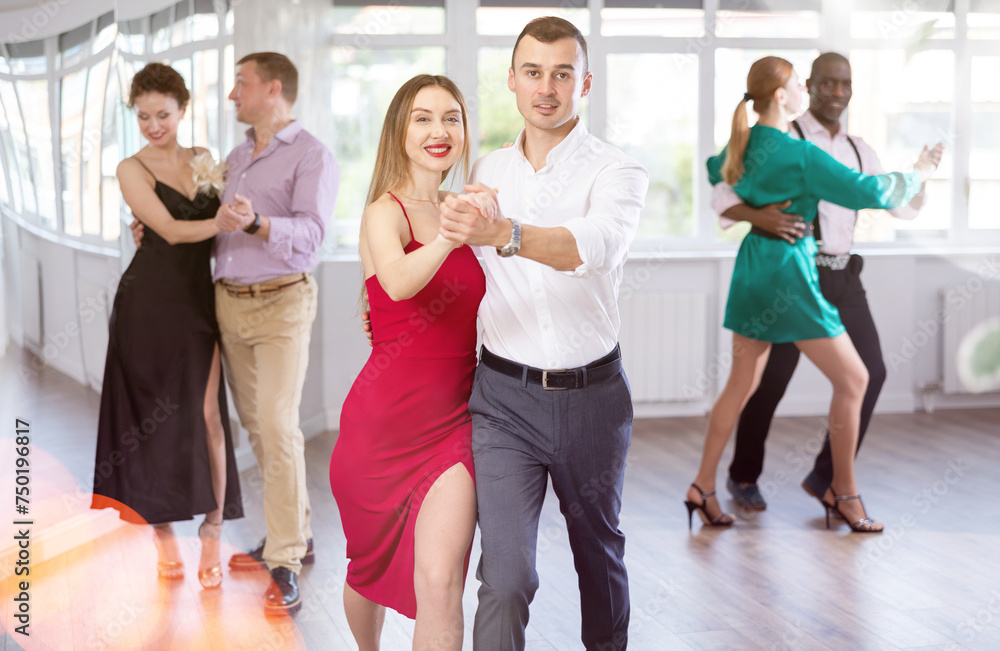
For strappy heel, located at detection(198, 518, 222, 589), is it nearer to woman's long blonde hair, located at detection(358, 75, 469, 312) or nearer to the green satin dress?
woman's long blonde hair, located at detection(358, 75, 469, 312)

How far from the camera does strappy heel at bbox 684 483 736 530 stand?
3.96 meters

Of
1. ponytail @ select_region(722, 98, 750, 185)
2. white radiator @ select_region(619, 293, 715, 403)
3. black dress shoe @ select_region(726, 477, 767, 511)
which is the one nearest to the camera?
ponytail @ select_region(722, 98, 750, 185)

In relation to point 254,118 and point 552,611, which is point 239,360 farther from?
point 552,611

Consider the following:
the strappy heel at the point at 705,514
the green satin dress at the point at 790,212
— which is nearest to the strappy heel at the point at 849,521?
the strappy heel at the point at 705,514

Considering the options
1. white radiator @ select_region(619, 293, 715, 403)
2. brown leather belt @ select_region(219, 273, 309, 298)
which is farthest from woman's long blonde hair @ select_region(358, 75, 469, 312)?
white radiator @ select_region(619, 293, 715, 403)

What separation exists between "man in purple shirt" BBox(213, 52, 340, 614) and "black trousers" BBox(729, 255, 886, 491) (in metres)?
1.97

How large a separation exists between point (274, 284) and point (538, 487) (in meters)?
1.58

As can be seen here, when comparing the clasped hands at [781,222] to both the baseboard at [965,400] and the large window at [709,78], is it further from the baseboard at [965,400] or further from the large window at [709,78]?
the baseboard at [965,400]

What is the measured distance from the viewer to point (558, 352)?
7.13ft

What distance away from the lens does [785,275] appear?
3723mm

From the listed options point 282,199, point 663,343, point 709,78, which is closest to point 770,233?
point 282,199

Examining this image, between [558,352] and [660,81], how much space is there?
4483 mm

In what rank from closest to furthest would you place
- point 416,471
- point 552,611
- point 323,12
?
point 416,471 < point 552,611 < point 323,12

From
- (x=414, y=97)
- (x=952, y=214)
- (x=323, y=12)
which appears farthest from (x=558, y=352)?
(x=952, y=214)
